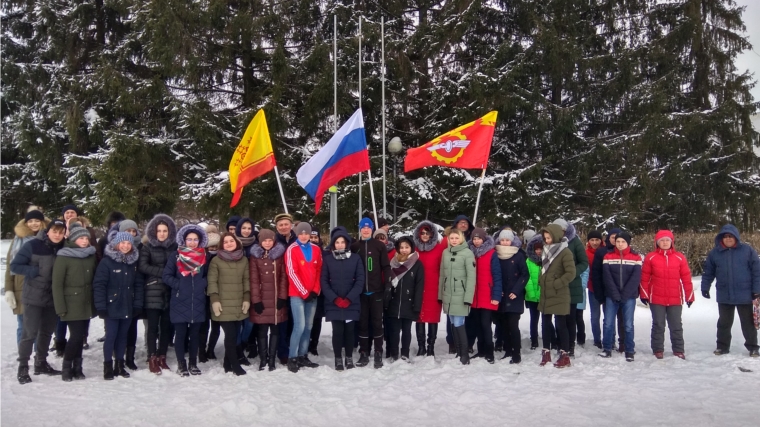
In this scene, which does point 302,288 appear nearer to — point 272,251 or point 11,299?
point 272,251

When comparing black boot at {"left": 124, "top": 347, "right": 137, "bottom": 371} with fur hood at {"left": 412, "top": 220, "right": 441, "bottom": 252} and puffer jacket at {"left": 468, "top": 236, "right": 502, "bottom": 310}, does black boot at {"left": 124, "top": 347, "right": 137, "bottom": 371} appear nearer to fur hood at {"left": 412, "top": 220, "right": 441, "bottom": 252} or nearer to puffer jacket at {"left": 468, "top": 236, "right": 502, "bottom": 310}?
fur hood at {"left": 412, "top": 220, "right": 441, "bottom": 252}

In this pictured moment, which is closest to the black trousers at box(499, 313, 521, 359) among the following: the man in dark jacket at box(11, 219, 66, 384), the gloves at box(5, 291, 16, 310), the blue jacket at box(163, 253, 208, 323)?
the blue jacket at box(163, 253, 208, 323)

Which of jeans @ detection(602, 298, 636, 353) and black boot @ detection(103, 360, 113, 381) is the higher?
jeans @ detection(602, 298, 636, 353)

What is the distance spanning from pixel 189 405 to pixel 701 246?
42.1ft

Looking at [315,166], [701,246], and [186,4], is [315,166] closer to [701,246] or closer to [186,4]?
[186,4]

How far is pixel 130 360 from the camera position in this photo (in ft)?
20.7

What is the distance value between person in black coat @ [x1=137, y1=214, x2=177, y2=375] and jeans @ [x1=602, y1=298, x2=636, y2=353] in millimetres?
5464

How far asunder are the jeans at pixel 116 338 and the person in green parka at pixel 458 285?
3.73 m

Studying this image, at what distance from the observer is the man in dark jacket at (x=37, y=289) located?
571 cm

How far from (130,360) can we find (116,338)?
0.47 metres

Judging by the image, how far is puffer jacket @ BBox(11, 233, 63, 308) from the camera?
18.7 ft

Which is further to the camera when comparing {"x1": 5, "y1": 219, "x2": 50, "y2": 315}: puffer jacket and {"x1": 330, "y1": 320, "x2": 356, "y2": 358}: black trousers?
{"x1": 330, "y1": 320, "x2": 356, "y2": 358}: black trousers

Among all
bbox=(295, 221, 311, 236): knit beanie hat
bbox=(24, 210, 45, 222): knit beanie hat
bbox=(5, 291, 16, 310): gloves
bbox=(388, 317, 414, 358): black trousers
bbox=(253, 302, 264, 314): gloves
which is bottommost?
bbox=(388, 317, 414, 358): black trousers

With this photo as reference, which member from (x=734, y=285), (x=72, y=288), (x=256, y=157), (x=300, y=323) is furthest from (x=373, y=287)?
(x=734, y=285)
